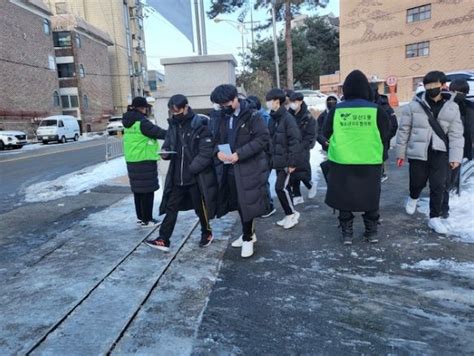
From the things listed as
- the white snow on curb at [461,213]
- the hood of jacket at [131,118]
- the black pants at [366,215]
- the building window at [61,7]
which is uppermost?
the building window at [61,7]

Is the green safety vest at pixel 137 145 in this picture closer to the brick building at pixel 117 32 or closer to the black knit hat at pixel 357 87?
the black knit hat at pixel 357 87

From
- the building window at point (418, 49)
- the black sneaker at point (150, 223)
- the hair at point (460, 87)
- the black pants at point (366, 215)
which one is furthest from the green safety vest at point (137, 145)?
the building window at point (418, 49)

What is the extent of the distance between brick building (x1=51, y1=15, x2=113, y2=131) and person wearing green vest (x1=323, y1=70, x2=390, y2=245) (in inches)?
1677

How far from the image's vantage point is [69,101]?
1738 inches

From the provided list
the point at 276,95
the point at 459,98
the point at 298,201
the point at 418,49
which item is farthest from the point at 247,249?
the point at 418,49

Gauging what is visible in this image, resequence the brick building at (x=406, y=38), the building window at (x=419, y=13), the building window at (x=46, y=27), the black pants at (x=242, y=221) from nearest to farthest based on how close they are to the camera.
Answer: the black pants at (x=242, y=221)
the brick building at (x=406, y=38)
the building window at (x=419, y=13)
the building window at (x=46, y=27)

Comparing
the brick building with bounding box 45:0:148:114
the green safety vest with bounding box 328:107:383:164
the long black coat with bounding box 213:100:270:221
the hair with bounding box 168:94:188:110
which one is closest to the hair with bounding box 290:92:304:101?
the green safety vest with bounding box 328:107:383:164

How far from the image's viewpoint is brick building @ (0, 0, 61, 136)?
32406 millimetres

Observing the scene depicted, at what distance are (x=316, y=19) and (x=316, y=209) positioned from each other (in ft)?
153

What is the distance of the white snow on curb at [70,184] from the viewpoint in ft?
28.9

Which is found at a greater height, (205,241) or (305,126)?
(305,126)

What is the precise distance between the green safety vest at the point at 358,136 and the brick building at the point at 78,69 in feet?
140

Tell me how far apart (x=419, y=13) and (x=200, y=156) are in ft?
121

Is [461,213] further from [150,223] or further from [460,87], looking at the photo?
[150,223]
